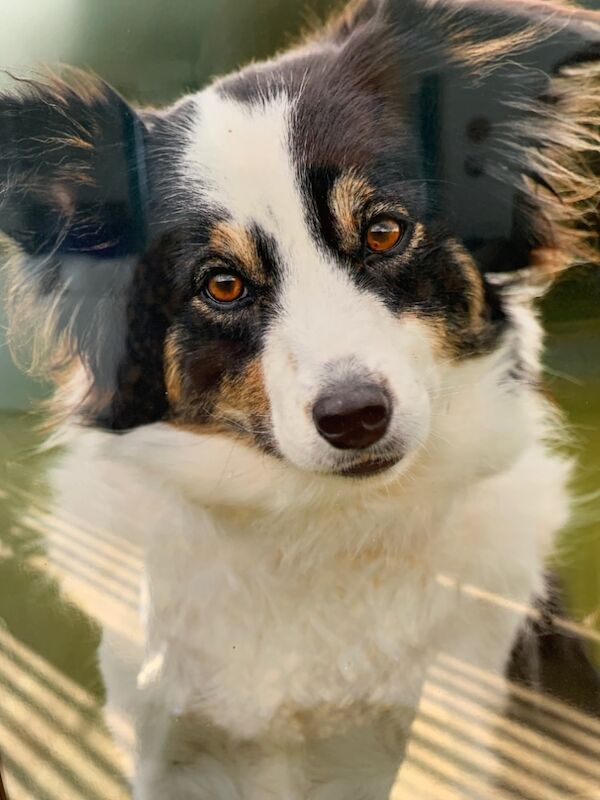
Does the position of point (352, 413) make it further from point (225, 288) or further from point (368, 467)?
point (225, 288)

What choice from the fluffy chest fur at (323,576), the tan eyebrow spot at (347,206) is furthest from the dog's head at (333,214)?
the fluffy chest fur at (323,576)

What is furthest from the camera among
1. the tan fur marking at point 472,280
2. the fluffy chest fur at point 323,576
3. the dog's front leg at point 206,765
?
the dog's front leg at point 206,765

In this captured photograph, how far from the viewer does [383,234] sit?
100cm

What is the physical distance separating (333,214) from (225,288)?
0.18m

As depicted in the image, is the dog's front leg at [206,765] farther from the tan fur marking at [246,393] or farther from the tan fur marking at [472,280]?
the tan fur marking at [472,280]

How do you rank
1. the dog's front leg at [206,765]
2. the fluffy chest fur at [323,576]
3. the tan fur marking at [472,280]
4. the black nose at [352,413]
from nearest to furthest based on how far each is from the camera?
the black nose at [352,413] → the tan fur marking at [472,280] → the fluffy chest fur at [323,576] → the dog's front leg at [206,765]

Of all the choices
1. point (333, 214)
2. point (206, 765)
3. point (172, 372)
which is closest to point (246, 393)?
point (172, 372)

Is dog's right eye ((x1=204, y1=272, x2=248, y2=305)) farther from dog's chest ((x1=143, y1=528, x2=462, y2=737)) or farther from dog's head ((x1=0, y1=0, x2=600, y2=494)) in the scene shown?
dog's chest ((x1=143, y1=528, x2=462, y2=737))

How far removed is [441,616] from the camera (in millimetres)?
1204

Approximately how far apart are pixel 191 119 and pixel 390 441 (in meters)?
0.54

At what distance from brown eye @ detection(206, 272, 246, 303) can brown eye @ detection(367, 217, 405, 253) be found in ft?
0.63

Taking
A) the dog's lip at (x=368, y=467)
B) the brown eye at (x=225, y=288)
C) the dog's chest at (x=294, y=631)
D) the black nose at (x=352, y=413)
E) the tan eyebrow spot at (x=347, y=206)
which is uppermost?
the tan eyebrow spot at (x=347, y=206)

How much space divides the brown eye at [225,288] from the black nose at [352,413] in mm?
203

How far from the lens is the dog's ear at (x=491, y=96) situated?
101cm
